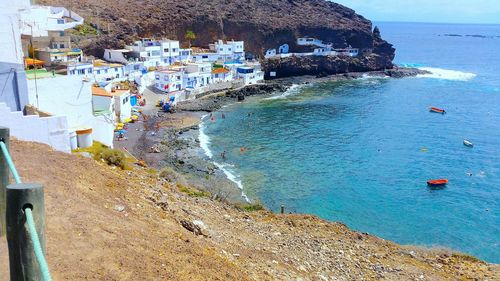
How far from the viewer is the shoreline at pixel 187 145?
35688 millimetres

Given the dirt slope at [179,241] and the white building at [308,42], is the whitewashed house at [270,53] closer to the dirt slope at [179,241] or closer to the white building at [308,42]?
the white building at [308,42]

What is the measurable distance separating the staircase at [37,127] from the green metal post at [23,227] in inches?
630

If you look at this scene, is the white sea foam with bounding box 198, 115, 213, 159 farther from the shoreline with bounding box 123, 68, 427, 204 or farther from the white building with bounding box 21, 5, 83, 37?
the white building with bounding box 21, 5, 83, 37

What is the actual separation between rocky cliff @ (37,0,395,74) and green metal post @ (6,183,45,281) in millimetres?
72647

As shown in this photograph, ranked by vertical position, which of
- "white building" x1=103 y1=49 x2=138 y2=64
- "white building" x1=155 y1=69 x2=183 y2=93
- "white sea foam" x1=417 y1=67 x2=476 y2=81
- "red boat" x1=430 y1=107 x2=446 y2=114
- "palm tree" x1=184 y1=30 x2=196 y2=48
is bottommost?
"red boat" x1=430 y1=107 x2=446 y2=114

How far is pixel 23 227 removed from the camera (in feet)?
15.2

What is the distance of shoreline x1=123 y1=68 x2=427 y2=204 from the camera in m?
35.7

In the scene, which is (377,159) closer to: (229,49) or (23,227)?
(23,227)

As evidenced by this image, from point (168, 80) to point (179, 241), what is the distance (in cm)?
5722

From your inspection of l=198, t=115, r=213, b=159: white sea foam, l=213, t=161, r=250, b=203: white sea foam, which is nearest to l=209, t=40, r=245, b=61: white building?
l=198, t=115, r=213, b=159: white sea foam

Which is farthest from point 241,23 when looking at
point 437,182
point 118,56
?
point 437,182

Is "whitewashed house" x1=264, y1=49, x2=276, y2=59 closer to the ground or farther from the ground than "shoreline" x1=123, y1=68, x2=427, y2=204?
farther from the ground

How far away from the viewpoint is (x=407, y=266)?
64.0 feet

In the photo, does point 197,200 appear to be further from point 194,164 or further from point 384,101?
point 384,101
